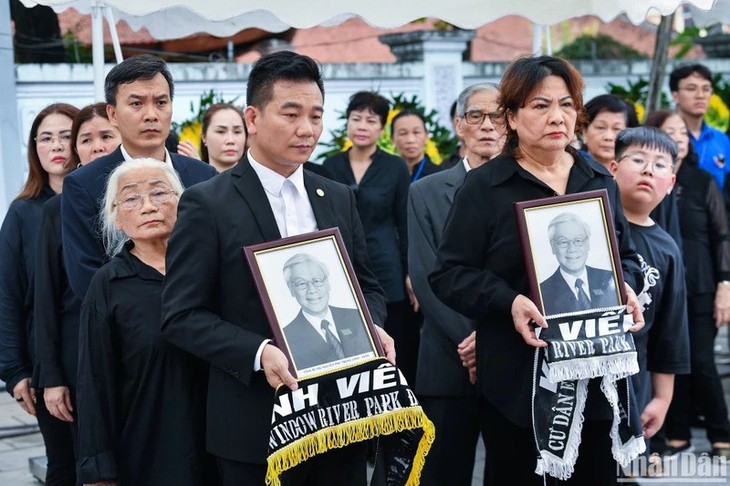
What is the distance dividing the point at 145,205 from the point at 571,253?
1337mm

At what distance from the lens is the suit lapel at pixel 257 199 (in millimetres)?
2988

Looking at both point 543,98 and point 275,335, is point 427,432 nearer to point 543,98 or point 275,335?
point 275,335

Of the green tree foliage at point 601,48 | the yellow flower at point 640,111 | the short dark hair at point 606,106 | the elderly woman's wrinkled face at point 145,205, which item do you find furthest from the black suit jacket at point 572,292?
the green tree foliage at point 601,48

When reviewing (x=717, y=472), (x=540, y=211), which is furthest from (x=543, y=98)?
(x=717, y=472)

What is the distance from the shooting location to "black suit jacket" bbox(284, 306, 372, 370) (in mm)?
2824

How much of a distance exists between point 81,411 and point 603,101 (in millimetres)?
3261

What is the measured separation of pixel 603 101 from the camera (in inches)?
215

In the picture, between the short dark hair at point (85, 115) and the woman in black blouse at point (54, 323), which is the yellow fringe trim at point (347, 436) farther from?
the short dark hair at point (85, 115)

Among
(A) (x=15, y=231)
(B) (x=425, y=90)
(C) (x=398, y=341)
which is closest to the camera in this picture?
(A) (x=15, y=231)

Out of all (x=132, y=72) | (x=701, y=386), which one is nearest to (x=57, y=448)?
(x=132, y=72)

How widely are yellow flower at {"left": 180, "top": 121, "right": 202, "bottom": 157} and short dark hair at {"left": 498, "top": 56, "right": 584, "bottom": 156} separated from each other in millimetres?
3534

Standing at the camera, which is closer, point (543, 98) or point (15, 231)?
point (543, 98)

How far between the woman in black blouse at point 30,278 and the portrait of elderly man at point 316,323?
5.49 ft

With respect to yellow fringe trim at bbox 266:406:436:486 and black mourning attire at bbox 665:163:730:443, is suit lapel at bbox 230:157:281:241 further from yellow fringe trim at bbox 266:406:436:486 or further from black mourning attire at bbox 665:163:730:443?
black mourning attire at bbox 665:163:730:443
